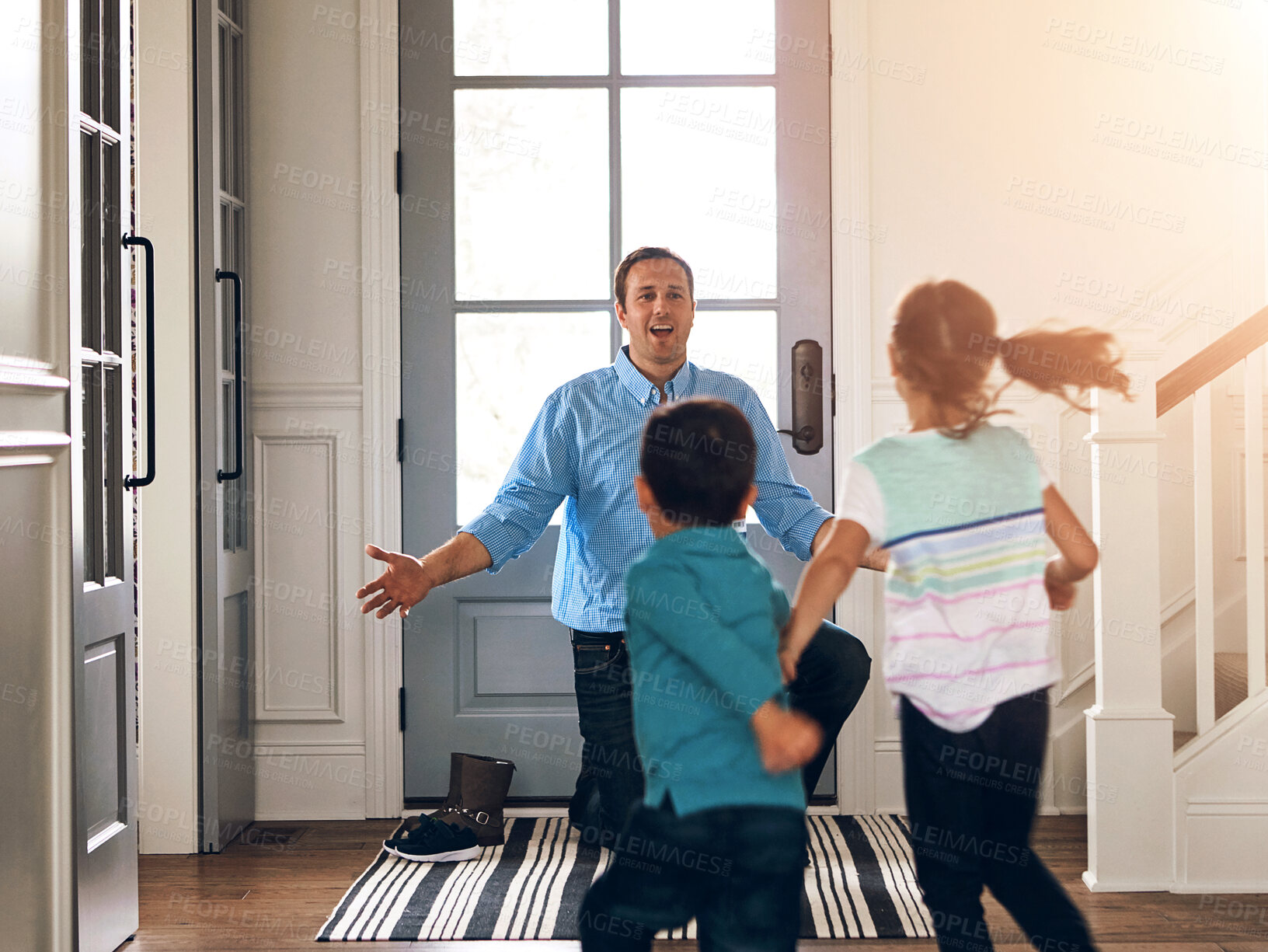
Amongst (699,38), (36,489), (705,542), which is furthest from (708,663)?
(699,38)

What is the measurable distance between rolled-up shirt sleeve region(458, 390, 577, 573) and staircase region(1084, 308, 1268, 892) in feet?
3.66

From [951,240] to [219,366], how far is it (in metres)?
1.90

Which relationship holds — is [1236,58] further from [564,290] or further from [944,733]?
[944,733]

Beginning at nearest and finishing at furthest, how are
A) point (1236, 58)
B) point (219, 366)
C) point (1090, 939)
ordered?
point (1090, 939) < point (219, 366) < point (1236, 58)

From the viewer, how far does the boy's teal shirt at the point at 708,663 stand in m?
1.16

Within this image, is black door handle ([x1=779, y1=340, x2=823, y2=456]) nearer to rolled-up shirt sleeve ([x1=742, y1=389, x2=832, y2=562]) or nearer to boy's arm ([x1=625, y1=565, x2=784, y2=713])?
rolled-up shirt sleeve ([x1=742, y1=389, x2=832, y2=562])

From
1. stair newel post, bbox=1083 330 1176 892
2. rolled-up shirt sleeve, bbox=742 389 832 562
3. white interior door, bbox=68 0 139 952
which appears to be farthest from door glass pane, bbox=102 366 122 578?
stair newel post, bbox=1083 330 1176 892

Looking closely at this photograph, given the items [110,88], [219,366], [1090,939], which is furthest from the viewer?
[219,366]

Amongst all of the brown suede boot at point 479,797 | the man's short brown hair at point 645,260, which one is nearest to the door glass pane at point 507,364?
the brown suede boot at point 479,797

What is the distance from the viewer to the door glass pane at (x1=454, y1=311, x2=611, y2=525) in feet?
9.52

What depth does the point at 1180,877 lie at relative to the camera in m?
2.27

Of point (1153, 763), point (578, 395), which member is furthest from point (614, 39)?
point (1153, 763)

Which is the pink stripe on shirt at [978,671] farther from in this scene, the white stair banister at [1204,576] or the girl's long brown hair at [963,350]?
the white stair banister at [1204,576]

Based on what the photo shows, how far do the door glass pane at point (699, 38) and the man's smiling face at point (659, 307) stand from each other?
41.3 inches
